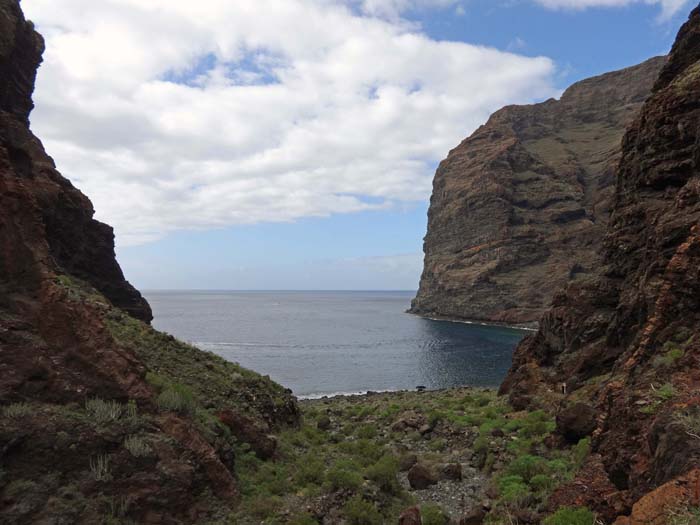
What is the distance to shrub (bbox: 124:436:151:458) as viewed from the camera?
29.9ft

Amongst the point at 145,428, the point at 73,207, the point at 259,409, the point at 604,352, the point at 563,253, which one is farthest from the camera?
the point at 563,253

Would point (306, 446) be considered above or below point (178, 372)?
below

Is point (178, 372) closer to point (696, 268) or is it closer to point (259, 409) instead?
point (259, 409)

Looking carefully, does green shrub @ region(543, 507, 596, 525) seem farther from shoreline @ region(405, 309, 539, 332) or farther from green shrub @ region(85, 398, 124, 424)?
shoreline @ region(405, 309, 539, 332)

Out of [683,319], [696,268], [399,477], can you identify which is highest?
[696,268]

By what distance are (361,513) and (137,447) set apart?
17.1 ft

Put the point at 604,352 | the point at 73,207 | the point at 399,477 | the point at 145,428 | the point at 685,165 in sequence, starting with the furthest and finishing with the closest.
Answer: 1. the point at 73,207
2. the point at 604,352
3. the point at 685,165
4. the point at 399,477
5. the point at 145,428

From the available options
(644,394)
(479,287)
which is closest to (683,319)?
(644,394)

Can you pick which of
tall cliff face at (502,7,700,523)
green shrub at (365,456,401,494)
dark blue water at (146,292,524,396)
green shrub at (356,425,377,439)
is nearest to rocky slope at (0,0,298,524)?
green shrub at (365,456,401,494)

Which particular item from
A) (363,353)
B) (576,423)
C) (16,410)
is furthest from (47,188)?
(363,353)

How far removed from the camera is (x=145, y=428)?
9.82 m

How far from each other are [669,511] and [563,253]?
476 ft

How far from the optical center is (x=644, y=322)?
17578 millimetres

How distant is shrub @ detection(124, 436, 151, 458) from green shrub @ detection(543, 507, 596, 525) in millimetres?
7775
